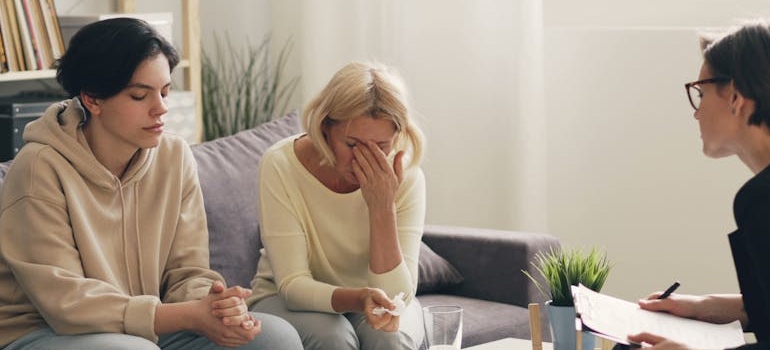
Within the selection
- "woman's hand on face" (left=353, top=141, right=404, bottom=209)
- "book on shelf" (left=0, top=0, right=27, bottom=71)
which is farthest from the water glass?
"book on shelf" (left=0, top=0, right=27, bottom=71)

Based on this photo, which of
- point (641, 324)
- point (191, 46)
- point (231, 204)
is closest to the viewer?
point (641, 324)

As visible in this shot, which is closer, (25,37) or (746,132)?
(746,132)

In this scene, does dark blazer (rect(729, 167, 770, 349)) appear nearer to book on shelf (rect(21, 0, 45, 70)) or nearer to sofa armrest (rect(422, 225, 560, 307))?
sofa armrest (rect(422, 225, 560, 307))

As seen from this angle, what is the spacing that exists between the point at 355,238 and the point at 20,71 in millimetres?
1275

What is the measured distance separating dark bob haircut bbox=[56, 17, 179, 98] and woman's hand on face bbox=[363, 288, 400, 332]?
0.65m

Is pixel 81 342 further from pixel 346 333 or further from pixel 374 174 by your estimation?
pixel 374 174

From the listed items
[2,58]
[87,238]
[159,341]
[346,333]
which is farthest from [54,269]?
[2,58]

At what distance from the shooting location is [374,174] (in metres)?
2.52

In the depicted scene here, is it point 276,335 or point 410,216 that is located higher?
point 410,216

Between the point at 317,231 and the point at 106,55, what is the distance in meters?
0.62

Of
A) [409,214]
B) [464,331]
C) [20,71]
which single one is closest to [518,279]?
[464,331]

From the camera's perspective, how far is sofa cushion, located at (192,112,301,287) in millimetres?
2846

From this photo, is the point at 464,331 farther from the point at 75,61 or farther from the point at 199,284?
the point at 75,61

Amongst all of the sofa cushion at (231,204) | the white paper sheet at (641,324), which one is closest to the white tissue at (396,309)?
the white paper sheet at (641,324)
